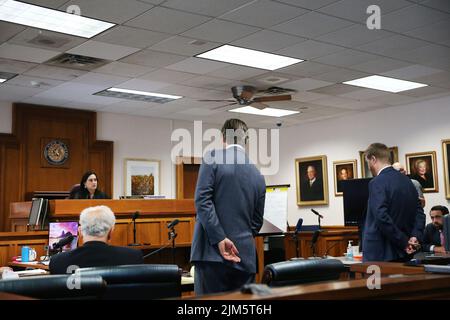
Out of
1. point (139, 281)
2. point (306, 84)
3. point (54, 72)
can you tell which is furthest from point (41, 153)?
point (139, 281)

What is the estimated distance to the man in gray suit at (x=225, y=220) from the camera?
9.46 feet

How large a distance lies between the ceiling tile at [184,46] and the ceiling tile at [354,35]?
129cm

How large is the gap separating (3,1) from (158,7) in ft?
4.53

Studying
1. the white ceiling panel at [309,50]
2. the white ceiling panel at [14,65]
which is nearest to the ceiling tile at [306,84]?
the white ceiling panel at [309,50]

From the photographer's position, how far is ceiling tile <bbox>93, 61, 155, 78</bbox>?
277 inches

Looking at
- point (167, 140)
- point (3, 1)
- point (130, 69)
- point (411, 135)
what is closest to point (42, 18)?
point (3, 1)

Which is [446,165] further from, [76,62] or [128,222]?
[76,62]

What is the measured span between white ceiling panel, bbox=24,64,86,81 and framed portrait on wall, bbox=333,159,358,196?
553 centimetres

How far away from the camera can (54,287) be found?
1.70 meters

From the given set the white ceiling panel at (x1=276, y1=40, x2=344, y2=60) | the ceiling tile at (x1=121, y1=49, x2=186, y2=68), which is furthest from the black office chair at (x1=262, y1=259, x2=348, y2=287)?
the ceiling tile at (x1=121, y1=49, x2=186, y2=68)

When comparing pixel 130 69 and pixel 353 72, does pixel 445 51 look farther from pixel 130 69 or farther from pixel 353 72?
pixel 130 69

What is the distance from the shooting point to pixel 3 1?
4.91 meters

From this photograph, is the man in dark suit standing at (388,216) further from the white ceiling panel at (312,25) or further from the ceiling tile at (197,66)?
the ceiling tile at (197,66)

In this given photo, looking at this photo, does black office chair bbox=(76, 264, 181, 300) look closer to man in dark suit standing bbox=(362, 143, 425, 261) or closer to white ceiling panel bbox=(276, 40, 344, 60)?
man in dark suit standing bbox=(362, 143, 425, 261)
